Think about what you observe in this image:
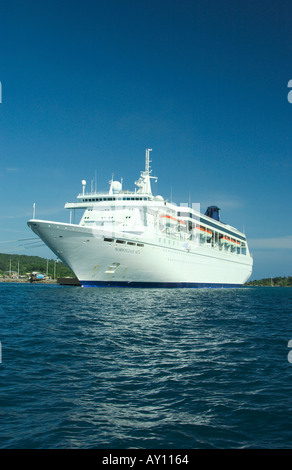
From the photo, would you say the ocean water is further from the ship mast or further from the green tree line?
the green tree line

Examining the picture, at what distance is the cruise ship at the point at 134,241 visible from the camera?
117 ft

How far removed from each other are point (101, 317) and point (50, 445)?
12.9 m

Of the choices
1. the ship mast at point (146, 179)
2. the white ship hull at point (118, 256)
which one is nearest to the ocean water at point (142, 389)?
the white ship hull at point (118, 256)

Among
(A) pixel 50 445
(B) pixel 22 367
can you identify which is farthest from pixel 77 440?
(B) pixel 22 367

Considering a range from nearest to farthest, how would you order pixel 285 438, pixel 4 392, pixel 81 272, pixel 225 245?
pixel 285 438 → pixel 4 392 → pixel 81 272 → pixel 225 245

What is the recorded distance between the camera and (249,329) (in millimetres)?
16312

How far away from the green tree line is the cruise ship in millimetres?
97860

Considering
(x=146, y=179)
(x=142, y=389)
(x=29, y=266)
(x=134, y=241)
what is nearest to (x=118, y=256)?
(x=134, y=241)

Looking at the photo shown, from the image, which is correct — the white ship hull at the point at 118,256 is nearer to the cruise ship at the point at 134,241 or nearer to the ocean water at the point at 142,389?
the cruise ship at the point at 134,241

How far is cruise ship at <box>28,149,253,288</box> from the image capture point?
35.6 meters

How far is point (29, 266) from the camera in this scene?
165 metres

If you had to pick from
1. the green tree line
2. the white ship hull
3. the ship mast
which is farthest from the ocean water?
the green tree line

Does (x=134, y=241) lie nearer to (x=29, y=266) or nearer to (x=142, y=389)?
(x=142, y=389)

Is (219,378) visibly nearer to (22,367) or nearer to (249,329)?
(22,367)
